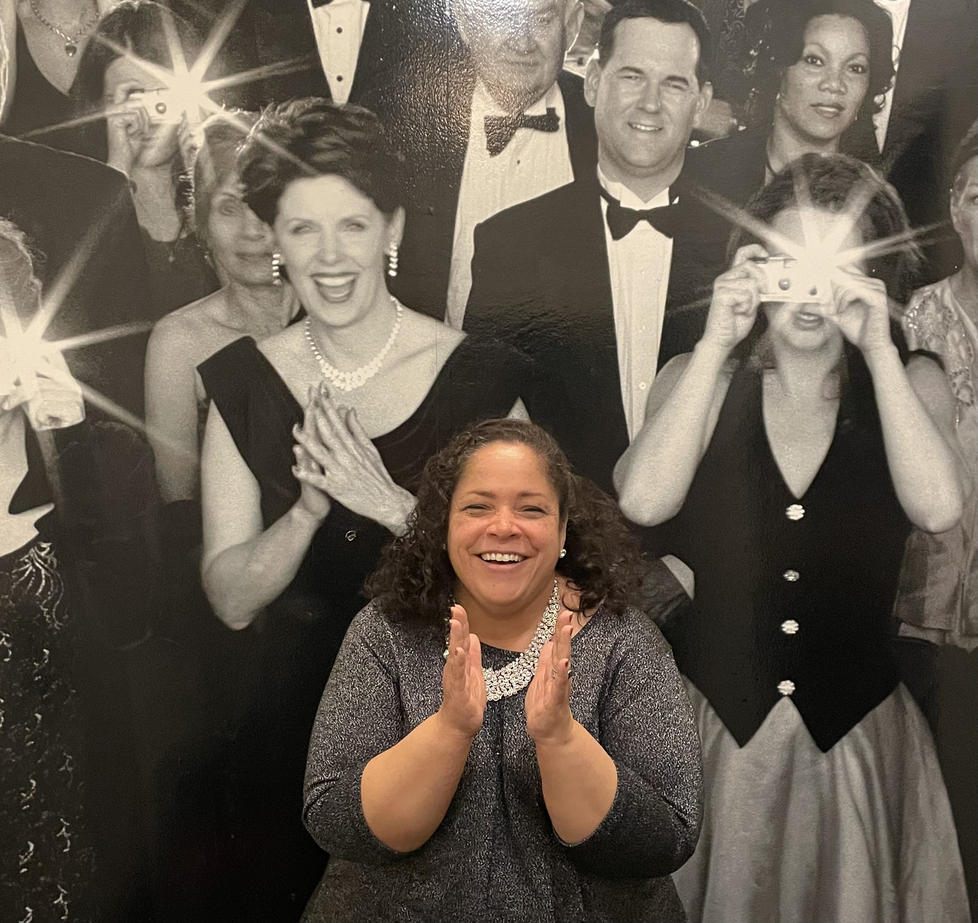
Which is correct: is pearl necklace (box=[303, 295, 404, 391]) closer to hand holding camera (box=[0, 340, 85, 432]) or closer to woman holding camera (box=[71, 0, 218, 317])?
woman holding camera (box=[71, 0, 218, 317])

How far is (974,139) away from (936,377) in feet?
1.75

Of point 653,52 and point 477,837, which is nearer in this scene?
point 477,837

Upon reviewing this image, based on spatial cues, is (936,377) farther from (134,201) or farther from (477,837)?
(134,201)

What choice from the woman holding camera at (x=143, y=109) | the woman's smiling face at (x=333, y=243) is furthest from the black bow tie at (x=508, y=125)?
the woman holding camera at (x=143, y=109)

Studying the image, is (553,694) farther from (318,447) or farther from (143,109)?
(143,109)

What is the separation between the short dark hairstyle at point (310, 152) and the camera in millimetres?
2256

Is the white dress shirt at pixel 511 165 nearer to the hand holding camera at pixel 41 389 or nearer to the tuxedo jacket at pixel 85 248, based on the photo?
the tuxedo jacket at pixel 85 248

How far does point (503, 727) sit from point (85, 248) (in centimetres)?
143

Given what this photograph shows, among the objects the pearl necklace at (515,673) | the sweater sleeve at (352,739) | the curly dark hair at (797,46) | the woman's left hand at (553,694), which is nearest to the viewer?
the woman's left hand at (553,694)

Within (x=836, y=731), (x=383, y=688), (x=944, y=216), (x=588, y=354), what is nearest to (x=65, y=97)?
(x=588, y=354)

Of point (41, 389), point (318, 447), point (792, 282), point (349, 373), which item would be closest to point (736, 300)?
point (792, 282)

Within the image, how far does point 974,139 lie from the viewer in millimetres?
2242

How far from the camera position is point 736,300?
7.43 ft

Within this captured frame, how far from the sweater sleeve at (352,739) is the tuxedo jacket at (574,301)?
728 millimetres
